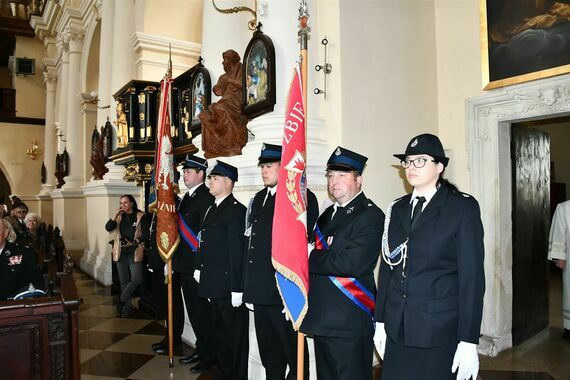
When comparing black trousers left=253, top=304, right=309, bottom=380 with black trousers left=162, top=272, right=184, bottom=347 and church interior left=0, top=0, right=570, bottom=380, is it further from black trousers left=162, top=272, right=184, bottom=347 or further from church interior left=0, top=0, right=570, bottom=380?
black trousers left=162, top=272, right=184, bottom=347

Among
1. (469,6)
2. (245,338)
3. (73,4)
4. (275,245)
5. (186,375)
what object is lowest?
(186,375)

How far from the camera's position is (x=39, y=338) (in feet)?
8.55

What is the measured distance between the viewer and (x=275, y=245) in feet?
8.34

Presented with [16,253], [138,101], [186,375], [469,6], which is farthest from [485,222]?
[138,101]

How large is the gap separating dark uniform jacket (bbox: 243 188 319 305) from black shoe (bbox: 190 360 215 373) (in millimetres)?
1275

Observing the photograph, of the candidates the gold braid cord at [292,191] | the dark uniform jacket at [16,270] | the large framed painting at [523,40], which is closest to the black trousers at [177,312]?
the dark uniform jacket at [16,270]

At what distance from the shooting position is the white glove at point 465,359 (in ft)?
6.57

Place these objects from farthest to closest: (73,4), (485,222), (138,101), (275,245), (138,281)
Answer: (73,4) < (138,101) < (138,281) < (485,222) < (275,245)

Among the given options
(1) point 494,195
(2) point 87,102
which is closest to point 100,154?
(2) point 87,102

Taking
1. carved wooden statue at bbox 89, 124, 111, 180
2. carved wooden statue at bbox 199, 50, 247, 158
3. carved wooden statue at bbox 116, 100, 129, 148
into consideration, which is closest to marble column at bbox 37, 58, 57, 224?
carved wooden statue at bbox 89, 124, 111, 180

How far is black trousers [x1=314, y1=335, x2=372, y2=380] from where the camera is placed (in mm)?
2424

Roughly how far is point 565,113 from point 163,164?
3.38 meters

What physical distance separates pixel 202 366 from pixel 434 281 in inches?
98.2

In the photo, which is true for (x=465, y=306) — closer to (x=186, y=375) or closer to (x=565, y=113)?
(x=565, y=113)
